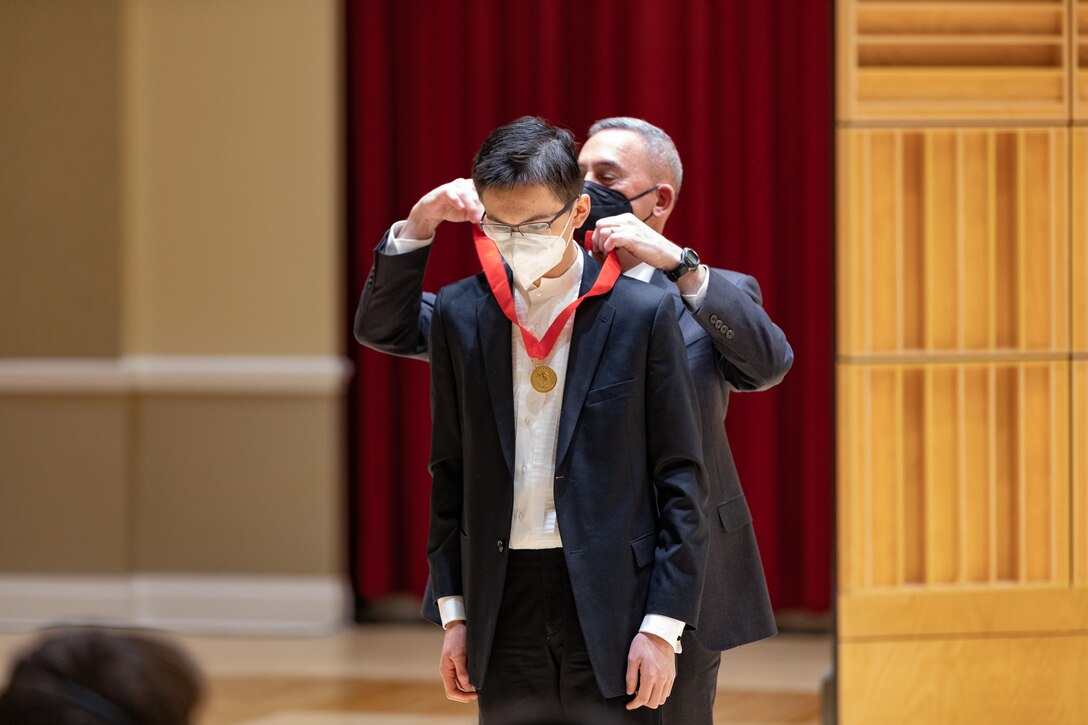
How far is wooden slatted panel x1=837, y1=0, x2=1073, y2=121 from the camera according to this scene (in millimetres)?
3355

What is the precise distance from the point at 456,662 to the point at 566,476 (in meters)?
0.33

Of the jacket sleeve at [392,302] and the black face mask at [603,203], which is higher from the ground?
the black face mask at [603,203]

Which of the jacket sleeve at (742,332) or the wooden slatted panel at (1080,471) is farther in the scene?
the wooden slatted panel at (1080,471)

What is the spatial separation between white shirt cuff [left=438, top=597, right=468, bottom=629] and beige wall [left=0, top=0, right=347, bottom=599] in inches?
158

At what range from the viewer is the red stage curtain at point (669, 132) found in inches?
232

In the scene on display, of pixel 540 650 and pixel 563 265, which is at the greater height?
pixel 563 265

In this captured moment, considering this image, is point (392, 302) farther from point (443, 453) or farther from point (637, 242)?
point (637, 242)

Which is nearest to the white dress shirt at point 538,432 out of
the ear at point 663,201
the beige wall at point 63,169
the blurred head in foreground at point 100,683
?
the ear at point 663,201

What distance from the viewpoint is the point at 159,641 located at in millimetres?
1086

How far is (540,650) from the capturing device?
2018 millimetres

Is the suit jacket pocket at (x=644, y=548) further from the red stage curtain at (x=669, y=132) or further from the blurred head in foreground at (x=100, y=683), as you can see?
the red stage curtain at (x=669, y=132)

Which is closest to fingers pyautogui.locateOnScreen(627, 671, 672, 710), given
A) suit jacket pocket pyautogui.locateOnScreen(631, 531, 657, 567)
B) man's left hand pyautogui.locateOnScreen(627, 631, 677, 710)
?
man's left hand pyautogui.locateOnScreen(627, 631, 677, 710)

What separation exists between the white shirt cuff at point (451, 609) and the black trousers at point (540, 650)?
89 mm

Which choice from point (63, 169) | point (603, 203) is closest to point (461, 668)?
point (603, 203)
